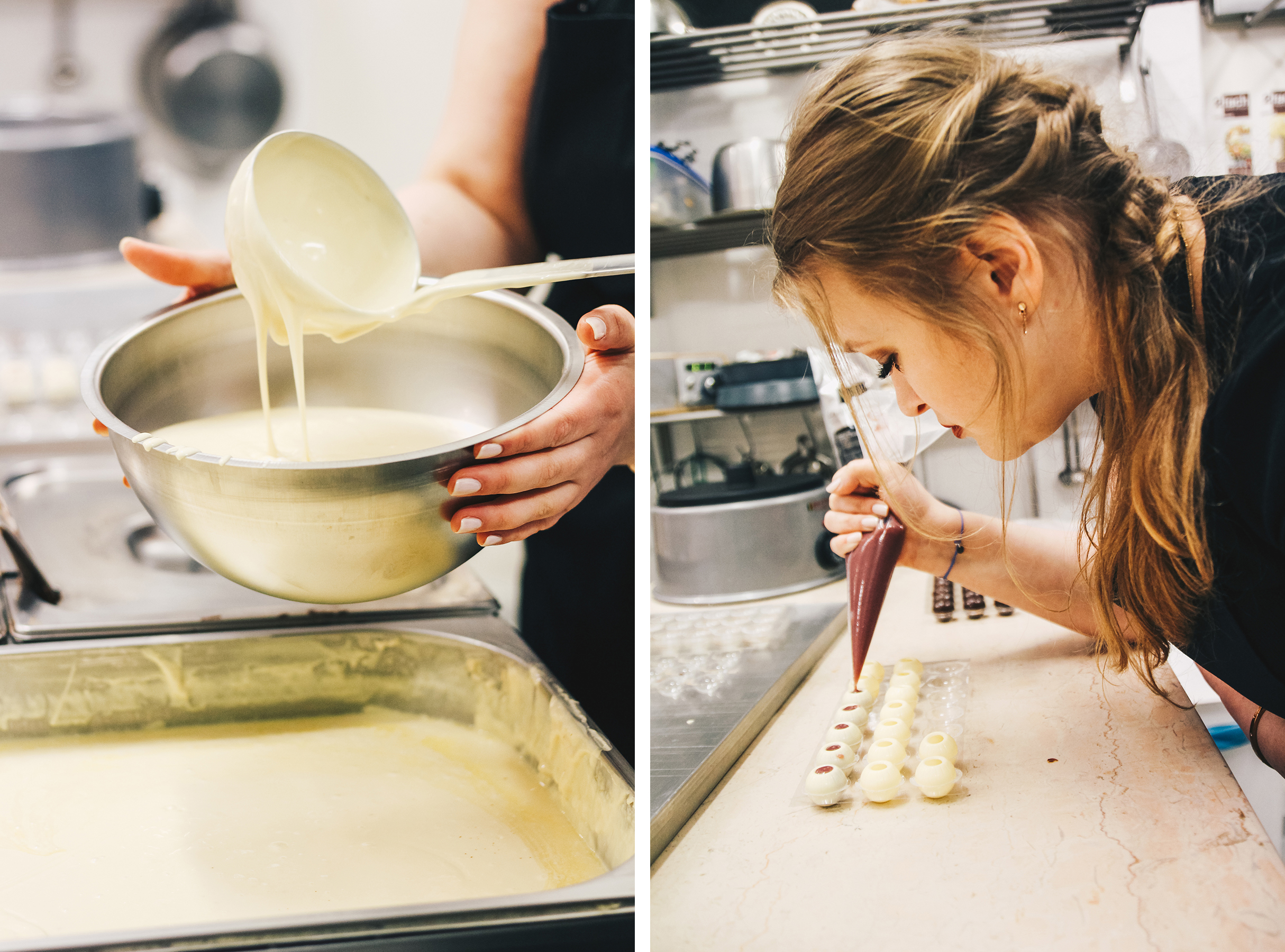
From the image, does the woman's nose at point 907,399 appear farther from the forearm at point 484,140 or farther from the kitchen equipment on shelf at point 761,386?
the kitchen equipment on shelf at point 761,386

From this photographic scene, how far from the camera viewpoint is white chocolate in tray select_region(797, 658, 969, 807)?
2.38 ft

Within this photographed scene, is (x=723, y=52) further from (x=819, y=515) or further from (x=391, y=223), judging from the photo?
(x=391, y=223)

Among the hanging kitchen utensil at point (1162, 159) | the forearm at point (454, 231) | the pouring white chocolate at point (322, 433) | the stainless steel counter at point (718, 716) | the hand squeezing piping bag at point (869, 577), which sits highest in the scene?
the hanging kitchen utensil at point (1162, 159)

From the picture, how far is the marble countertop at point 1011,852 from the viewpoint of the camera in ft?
1.82

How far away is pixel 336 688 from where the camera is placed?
104 centimetres

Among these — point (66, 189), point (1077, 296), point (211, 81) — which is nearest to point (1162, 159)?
point (1077, 296)

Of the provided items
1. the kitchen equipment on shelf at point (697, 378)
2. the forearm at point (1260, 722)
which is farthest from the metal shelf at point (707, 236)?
the forearm at point (1260, 722)

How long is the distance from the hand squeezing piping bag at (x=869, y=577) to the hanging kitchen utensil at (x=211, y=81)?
227cm

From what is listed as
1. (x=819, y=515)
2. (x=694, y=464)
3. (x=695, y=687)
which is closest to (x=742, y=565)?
(x=819, y=515)

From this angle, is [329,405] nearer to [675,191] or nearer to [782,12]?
[675,191]

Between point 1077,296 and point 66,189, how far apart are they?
224 cm

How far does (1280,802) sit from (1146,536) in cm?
55

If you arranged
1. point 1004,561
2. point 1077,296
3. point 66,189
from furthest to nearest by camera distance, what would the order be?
1. point 66,189
2. point 1004,561
3. point 1077,296

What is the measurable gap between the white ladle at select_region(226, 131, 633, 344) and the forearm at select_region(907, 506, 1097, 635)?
1.72ft
